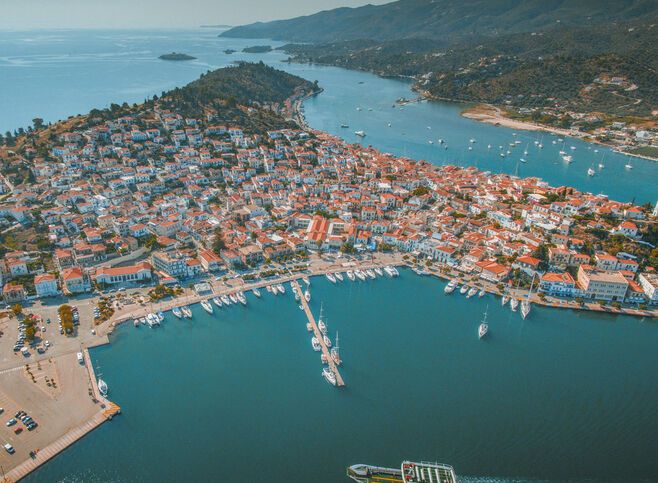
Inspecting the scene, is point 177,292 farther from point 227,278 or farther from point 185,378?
point 185,378

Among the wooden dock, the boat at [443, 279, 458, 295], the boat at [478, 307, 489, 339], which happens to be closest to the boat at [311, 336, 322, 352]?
the wooden dock

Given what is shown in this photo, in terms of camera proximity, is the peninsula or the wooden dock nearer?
the wooden dock

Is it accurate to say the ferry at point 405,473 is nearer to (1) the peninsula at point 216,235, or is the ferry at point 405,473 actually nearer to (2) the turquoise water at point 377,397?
(2) the turquoise water at point 377,397

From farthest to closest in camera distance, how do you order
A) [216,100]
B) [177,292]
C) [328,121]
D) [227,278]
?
[328,121], [216,100], [227,278], [177,292]

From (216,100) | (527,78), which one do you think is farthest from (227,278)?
(527,78)

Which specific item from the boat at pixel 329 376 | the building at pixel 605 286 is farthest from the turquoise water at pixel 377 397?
the building at pixel 605 286

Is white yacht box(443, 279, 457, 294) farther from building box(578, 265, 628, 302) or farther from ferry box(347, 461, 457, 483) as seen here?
ferry box(347, 461, 457, 483)
